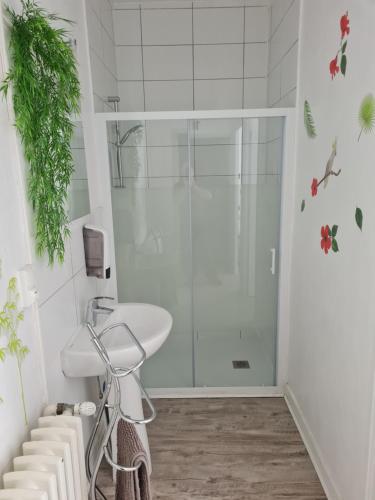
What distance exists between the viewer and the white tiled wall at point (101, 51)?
7.09ft

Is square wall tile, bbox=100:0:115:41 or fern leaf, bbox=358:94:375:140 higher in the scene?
square wall tile, bbox=100:0:115:41

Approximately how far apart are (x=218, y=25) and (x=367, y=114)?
1989 mm

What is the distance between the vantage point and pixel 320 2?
1760 millimetres

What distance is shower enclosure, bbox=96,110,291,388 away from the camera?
229cm

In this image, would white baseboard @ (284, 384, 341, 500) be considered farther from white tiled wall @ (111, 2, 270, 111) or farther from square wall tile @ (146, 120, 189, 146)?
white tiled wall @ (111, 2, 270, 111)

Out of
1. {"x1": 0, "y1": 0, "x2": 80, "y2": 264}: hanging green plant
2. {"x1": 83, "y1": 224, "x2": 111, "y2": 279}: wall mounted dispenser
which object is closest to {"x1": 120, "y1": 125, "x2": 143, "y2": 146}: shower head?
{"x1": 83, "y1": 224, "x2": 111, "y2": 279}: wall mounted dispenser

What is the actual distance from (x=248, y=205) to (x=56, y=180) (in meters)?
1.34

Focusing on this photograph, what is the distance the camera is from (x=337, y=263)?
161cm

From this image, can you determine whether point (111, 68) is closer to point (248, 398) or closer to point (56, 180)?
point (56, 180)

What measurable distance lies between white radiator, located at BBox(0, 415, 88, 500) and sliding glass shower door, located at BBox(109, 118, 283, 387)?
137 centimetres

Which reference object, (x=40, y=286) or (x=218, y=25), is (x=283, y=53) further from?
(x=40, y=286)

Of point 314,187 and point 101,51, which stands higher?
point 101,51

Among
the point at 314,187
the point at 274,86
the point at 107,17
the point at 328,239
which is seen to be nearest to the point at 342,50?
the point at 314,187

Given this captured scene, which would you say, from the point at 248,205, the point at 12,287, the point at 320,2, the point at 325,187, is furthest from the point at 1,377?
the point at 320,2
